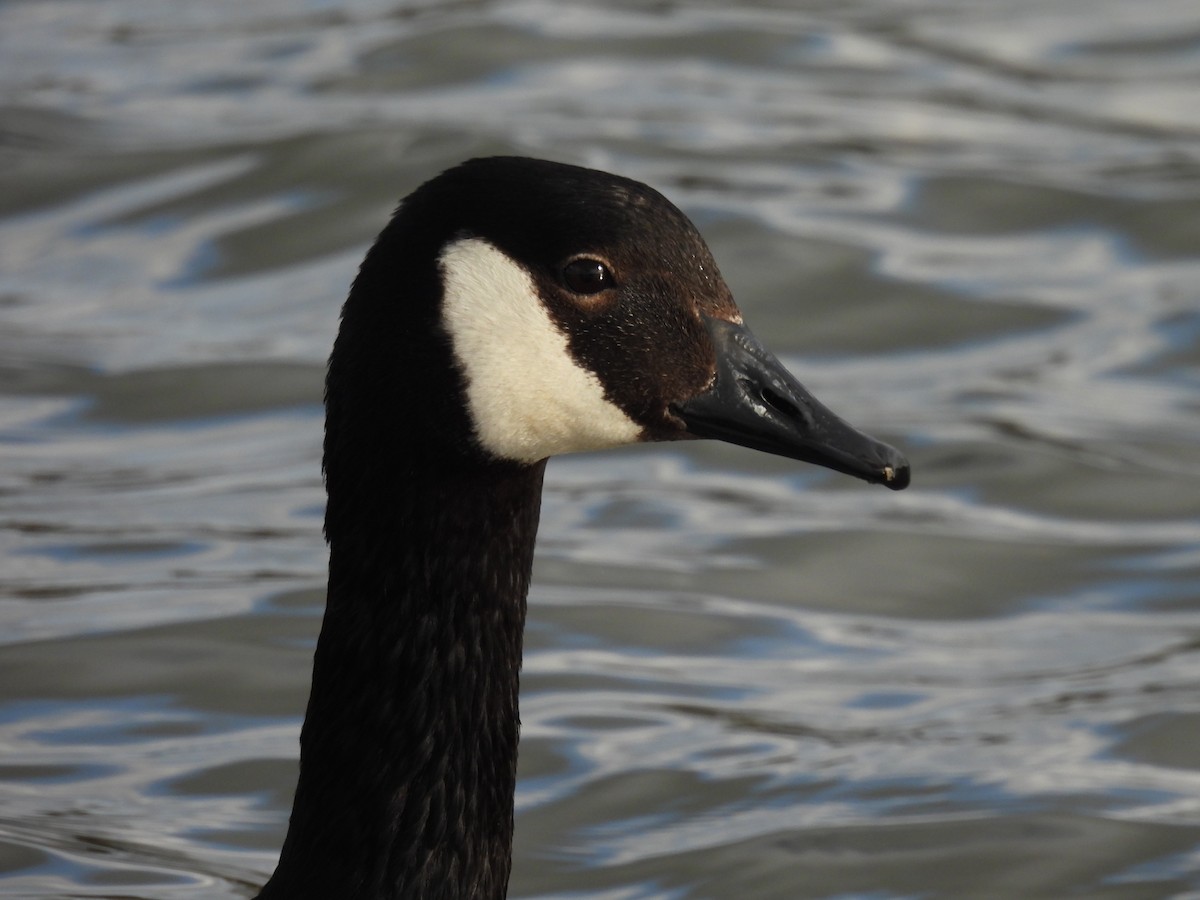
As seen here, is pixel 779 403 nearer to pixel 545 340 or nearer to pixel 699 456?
pixel 545 340

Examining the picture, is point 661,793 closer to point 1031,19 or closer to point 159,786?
point 159,786

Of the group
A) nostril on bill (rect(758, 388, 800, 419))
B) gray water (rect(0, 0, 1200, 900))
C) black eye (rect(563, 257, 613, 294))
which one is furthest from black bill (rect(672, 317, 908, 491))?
gray water (rect(0, 0, 1200, 900))

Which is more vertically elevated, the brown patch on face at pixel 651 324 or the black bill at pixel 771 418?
the brown patch on face at pixel 651 324

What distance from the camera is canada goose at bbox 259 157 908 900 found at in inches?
160

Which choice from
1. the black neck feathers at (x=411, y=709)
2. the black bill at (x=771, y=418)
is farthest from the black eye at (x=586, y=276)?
the black neck feathers at (x=411, y=709)

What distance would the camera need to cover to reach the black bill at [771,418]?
416cm

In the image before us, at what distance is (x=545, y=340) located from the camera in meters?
4.18

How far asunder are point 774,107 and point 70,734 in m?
6.76

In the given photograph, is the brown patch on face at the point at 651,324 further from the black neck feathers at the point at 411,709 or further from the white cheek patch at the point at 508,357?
the black neck feathers at the point at 411,709

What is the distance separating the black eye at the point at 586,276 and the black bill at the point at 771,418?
247 millimetres

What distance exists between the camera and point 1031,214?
10008mm

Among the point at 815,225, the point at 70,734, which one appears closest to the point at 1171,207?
the point at 815,225

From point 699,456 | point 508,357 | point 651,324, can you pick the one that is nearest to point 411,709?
point 508,357

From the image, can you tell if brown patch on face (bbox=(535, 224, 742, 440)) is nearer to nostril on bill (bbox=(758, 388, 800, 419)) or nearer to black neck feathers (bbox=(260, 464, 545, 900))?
nostril on bill (bbox=(758, 388, 800, 419))
